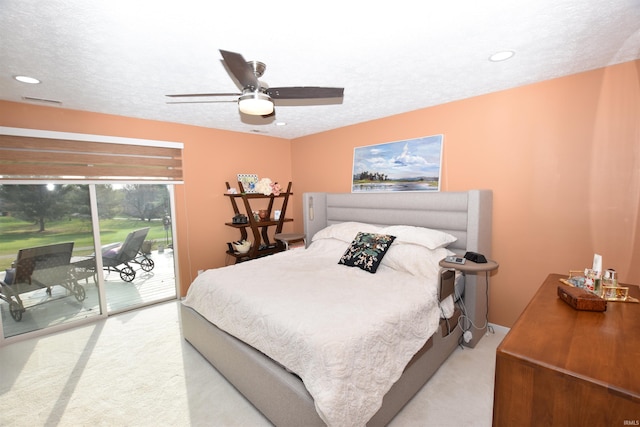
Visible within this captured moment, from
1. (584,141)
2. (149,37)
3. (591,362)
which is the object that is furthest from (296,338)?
(584,141)

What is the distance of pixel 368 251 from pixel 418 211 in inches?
33.9

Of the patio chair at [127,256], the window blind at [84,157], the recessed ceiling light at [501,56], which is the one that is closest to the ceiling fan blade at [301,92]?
the recessed ceiling light at [501,56]

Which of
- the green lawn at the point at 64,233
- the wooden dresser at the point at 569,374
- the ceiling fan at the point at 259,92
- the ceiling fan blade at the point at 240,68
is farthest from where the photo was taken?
the green lawn at the point at 64,233

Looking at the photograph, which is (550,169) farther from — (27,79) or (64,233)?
(64,233)

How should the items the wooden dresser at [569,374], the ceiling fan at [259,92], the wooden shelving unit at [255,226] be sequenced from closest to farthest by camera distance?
the wooden dresser at [569,374] → the ceiling fan at [259,92] → the wooden shelving unit at [255,226]

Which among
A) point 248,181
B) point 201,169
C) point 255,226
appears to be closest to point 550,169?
point 255,226

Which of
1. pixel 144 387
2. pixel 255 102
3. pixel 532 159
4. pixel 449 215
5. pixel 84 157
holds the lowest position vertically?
pixel 144 387

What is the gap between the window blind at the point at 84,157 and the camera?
283 cm

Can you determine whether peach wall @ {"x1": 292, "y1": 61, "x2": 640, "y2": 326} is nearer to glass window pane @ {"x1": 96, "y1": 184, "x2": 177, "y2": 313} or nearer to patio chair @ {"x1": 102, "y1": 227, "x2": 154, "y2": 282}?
glass window pane @ {"x1": 96, "y1": 184, "x2": 177, "y2": 313}

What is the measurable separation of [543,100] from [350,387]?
292 centimetres

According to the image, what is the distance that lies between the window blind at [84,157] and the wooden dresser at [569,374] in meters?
4.01

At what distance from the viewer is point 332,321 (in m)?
1.73

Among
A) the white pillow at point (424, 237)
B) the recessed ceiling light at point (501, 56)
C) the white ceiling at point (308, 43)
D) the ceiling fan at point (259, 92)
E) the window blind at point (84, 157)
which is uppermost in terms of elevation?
the recessed ceiling light at point (501, 56)

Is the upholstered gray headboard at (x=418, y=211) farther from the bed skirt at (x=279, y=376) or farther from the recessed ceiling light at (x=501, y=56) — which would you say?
the recessed ceiling light at (x=501, y=56)
